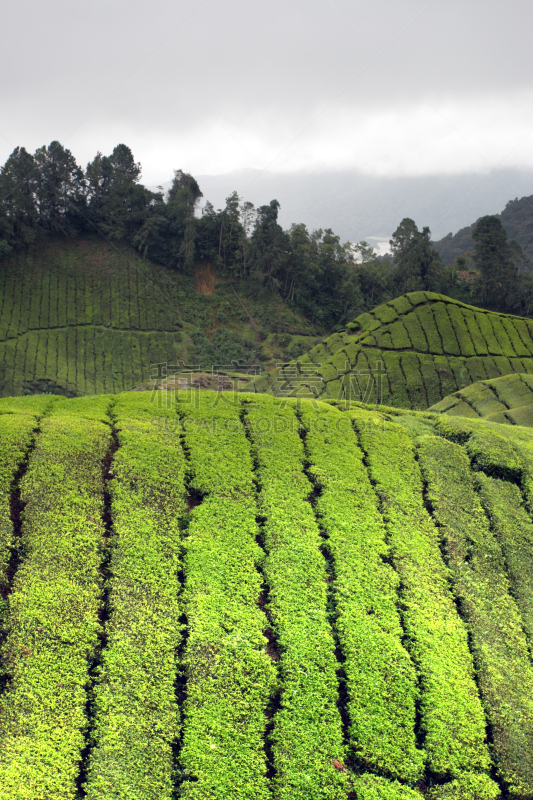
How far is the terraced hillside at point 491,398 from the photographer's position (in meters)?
19.1

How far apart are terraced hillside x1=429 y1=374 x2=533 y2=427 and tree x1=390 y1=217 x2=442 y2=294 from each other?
27.6 metres

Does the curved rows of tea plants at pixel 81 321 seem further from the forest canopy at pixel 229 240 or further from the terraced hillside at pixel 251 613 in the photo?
the terraced hillside at pixel 251 613

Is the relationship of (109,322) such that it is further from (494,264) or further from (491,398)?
(494,264)

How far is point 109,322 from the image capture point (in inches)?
1622

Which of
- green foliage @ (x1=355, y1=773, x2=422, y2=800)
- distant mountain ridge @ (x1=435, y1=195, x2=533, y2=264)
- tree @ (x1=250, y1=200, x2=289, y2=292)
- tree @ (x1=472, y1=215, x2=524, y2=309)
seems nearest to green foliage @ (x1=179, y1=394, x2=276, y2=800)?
green foliage @ (x1=355, y1=773, x2=422, y2=800)

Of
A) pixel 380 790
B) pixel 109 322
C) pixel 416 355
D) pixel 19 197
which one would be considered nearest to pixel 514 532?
pixel 380 790

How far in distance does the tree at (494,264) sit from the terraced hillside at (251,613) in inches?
1578

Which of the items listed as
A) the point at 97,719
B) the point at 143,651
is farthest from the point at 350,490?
the point at 97,719

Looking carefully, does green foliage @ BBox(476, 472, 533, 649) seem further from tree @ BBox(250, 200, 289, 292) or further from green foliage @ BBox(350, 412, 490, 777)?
tree @ BBox(250, 200, 289, 292)

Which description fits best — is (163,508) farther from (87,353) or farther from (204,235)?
(204,235)

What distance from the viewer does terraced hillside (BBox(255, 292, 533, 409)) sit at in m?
25.5

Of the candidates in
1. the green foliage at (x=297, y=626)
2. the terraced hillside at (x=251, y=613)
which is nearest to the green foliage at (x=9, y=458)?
the terraced hillside at (x=251, y=613)

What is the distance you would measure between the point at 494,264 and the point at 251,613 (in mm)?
46860

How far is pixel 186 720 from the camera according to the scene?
21.2 feet
